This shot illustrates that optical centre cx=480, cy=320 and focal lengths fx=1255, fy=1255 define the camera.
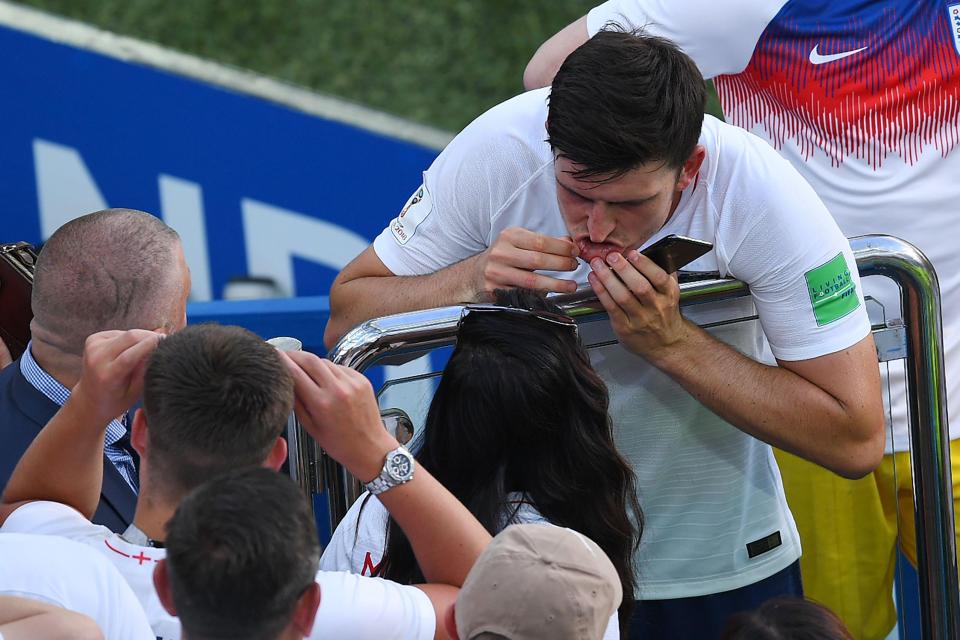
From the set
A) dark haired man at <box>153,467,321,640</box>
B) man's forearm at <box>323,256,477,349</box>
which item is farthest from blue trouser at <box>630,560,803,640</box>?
dark haired man at <box>153,467,321,640</box>


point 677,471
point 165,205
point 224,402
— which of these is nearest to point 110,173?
point 165,205

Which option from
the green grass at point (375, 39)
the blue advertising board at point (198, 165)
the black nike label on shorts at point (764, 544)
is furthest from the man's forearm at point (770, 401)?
the green grass at point (375, 39)

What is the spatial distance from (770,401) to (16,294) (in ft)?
5.34

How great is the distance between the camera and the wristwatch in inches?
70.6

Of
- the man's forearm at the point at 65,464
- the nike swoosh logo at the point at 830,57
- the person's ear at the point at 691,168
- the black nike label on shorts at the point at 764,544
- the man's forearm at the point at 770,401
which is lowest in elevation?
the black nike label on shorts at the point at 764,544

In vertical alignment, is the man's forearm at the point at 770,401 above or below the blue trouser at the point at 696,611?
above

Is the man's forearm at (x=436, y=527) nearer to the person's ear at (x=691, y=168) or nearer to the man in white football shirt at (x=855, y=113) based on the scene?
the person's ear at (x=691, y=168)

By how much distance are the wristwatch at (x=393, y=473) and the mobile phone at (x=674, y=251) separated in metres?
0.64

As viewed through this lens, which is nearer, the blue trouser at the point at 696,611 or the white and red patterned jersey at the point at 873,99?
the blue trouser at the point at 696,611

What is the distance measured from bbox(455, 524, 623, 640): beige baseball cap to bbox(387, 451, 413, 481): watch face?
31 centimetres

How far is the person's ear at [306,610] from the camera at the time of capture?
1.41 m

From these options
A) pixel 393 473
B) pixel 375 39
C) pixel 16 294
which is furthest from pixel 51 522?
pixel 375 39

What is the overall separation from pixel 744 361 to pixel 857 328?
0.70ft

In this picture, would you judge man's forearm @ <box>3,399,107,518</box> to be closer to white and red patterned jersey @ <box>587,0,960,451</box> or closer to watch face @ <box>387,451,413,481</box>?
watch face @ <box>387,451,413,481</box>
